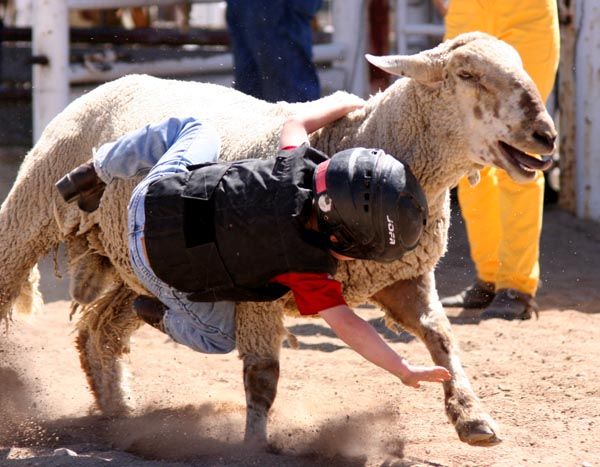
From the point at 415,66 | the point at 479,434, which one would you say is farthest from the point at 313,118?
the point at 479,434

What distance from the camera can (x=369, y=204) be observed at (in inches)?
130

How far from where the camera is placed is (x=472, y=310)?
6023 mm

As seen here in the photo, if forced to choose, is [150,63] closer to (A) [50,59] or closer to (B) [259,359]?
(A) [50,59]

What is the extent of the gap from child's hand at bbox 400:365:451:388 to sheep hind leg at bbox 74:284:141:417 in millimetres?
1617

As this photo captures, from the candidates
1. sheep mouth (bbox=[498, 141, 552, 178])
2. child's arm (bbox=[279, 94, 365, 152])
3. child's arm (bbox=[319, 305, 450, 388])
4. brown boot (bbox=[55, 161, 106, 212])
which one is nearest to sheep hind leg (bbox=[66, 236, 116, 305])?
brown boot (bbox=[55, 161, 106, 212])

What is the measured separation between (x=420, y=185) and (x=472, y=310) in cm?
256

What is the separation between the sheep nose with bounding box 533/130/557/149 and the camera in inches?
136

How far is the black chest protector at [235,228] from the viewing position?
11.2 ft

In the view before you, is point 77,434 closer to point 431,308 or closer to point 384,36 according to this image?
point 431,308

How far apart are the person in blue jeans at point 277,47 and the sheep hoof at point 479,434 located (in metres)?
3.26

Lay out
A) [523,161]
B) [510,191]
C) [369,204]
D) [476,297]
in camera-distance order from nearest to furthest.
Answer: [369,204], [523,161], [510,191], [476,297]

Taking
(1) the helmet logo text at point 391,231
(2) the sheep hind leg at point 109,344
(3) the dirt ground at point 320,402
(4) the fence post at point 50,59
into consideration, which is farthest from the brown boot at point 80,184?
(4) the fence post at point 50,59

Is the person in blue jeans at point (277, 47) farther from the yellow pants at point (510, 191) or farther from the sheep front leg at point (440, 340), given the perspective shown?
the sheep front leg at point (440, 340)

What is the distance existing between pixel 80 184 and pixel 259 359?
0.89 metres
